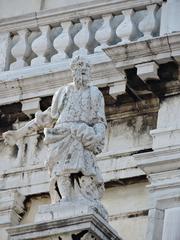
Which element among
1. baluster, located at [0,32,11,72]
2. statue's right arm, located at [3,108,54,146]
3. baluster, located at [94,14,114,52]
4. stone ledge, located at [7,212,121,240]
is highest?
baluster, located at [0,32,11,72]

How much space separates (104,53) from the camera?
26219 millimetres

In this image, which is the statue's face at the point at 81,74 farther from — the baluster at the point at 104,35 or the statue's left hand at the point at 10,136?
the baluster at the point at 104,35

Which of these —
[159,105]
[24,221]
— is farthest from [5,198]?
[159,105]

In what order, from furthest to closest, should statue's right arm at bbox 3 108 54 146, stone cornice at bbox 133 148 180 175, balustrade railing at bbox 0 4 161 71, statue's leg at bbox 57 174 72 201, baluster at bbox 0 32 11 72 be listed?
baluster at bbox 0 32 11 72 < balustrade railing at bbox 0 4 161 71 < stone cornice at bbox 133 148 180 175 < statue's right arm at bbox 3 108 54 146 < statue's leg at bbox 57 174 72 201

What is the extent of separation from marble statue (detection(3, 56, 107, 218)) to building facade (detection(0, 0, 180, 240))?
1604 millimetres

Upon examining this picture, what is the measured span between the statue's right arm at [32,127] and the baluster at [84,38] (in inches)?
51.2

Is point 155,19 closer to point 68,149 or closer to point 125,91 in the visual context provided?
point 125,91

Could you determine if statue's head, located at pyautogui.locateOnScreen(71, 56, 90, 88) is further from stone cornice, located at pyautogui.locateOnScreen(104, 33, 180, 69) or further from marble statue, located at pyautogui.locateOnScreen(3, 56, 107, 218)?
stone cornice, located at pyautogui.locateOnScreen(104, 33, 180, 69)

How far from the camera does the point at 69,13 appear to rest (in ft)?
88.6

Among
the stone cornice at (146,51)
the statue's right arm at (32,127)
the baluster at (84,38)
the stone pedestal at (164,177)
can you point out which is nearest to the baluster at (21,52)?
the baluster at (84,38)

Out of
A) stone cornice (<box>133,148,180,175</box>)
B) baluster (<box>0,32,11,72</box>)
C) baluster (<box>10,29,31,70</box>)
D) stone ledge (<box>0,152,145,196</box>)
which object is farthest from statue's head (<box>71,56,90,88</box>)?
baluster (<box>0,32,11,72</box>)

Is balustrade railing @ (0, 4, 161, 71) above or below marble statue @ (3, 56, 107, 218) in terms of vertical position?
above

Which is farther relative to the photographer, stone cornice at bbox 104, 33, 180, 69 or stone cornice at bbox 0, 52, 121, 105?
stone cornice at bbox 0, 52, 121, 105

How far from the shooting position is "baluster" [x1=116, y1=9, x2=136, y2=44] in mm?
26406
